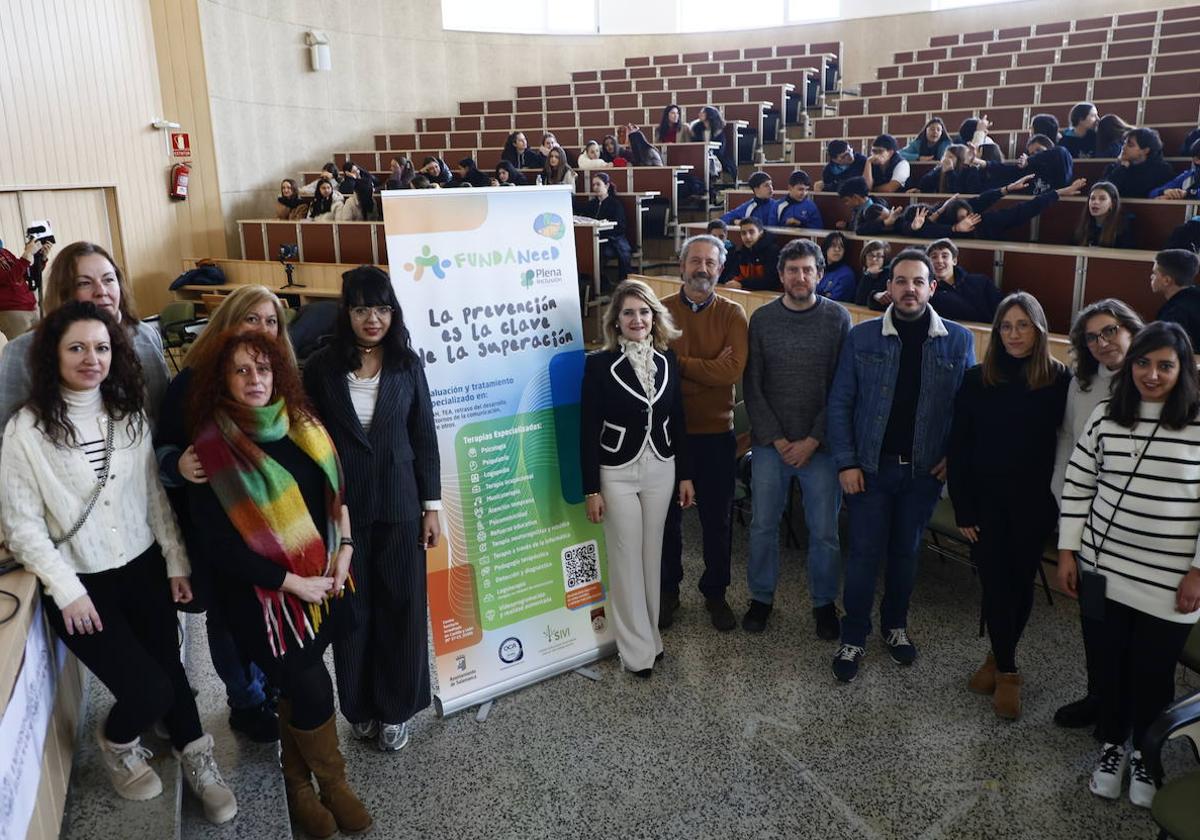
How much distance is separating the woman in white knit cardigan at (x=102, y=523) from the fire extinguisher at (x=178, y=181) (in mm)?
8528

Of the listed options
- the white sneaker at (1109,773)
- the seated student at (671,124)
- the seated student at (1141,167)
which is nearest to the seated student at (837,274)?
the seated student at (1141,167)

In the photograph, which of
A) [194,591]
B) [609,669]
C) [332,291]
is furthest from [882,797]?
[332,291]

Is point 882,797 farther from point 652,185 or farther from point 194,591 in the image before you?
point 652,185

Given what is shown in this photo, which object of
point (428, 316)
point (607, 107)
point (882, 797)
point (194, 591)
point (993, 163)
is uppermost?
point (607, 107)

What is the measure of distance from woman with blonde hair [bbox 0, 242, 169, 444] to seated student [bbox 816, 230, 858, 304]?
4.04 m

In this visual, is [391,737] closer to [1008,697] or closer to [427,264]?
[427,264]

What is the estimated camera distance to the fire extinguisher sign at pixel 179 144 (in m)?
9.59

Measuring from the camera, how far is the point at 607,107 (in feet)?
42.5

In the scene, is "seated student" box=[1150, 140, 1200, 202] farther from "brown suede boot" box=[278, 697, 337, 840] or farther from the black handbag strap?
"brown suede boot" box=[278, 697, 337, 840]

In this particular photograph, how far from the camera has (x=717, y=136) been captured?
9.76 m

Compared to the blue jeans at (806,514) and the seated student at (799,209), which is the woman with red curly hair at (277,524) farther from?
the seated student at (799,209)

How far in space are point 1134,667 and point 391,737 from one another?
88.0 inches

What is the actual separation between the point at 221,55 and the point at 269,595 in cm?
987

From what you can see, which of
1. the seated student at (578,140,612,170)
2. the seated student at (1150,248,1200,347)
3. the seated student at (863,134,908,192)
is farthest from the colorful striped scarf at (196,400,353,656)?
the seated student at (578,140,612,170)
